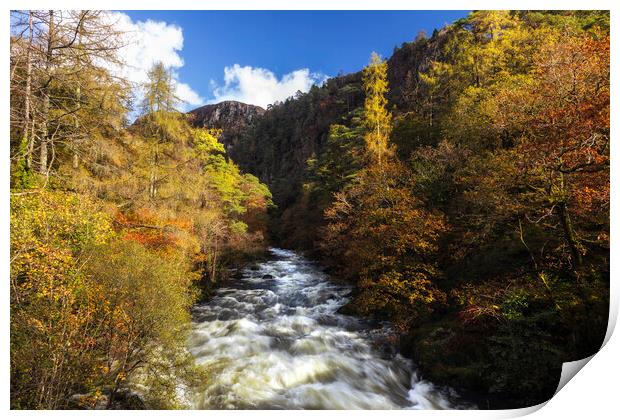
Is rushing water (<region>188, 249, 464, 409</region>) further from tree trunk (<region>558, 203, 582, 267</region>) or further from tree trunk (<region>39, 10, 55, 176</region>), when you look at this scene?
tree trunk (<region>39, 10, 55, 176</region>)

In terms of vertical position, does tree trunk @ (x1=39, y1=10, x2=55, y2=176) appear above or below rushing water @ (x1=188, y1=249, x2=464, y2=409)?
above

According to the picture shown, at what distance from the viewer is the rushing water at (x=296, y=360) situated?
6598mm

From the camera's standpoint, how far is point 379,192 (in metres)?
10.1

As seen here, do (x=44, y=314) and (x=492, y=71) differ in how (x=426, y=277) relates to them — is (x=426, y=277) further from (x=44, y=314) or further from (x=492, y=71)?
(x=492, y=71)

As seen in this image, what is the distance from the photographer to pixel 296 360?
311 inches

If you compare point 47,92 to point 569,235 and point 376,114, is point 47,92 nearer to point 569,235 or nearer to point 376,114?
point 569,235

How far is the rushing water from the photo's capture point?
21.6 ft

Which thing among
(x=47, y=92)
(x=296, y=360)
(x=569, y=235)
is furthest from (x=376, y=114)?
(x=47, y=92)

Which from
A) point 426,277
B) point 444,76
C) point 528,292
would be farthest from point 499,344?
point 444,76

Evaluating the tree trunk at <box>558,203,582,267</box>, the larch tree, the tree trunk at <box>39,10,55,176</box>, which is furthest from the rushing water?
the larch tree

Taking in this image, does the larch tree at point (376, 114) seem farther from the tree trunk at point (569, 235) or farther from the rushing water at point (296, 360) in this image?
the tree trunk at point (569, 235)

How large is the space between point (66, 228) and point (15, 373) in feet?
7.39

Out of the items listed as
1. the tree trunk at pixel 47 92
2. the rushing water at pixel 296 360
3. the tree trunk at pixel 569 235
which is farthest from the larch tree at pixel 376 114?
the tree trunk at pixel 47 92
